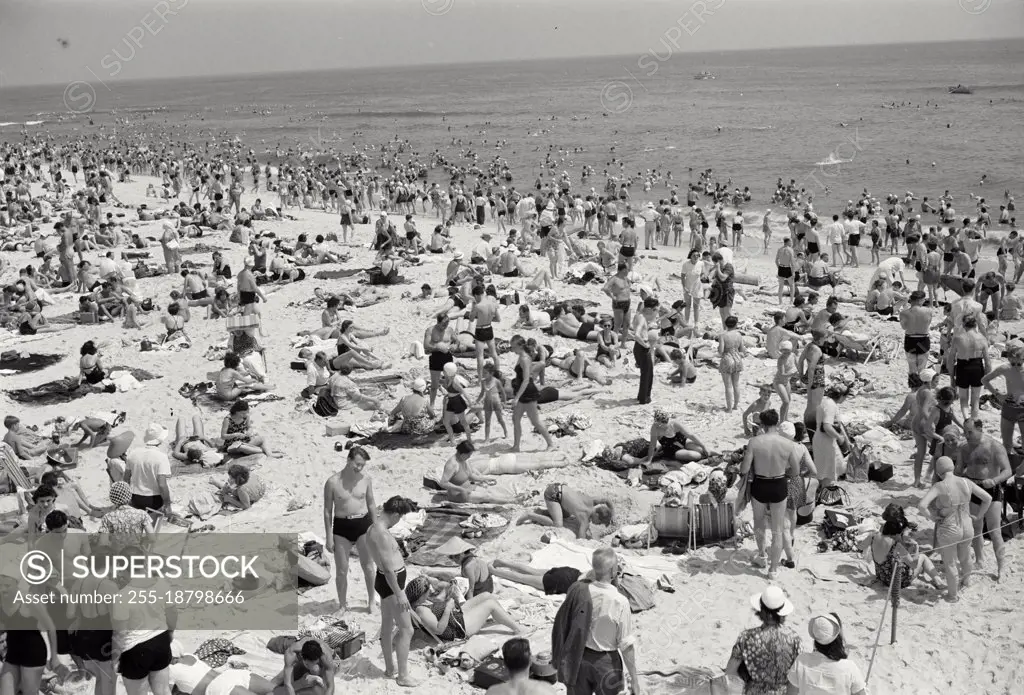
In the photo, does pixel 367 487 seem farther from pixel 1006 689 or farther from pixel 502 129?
pixel 502 129

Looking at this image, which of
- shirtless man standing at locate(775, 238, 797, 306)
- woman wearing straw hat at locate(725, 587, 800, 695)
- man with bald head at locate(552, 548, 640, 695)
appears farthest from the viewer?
shirtless man standing at locate(775, 238, 797, 306)

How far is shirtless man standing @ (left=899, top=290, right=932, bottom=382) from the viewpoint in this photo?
10.8 meters

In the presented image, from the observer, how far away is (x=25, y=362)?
45.0 feet

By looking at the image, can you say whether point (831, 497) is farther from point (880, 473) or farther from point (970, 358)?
point (970, 358)

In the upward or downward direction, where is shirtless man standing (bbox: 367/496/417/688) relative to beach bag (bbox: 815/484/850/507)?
upward

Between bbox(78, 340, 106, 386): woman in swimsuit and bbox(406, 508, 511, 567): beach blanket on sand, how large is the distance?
6.32 m

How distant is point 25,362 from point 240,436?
18.1 feet

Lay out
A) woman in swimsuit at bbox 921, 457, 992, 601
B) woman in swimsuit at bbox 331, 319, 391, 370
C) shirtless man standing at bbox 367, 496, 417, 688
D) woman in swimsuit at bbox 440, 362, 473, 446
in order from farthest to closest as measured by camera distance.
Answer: woman in swimsuit at bbox 331, 319, 391, 370
woman in swimsuit at bbox 440, 362, 473, 446
woman in swimsuit at bbox 921, 457, 992, 601
shirtless man standing at bbox 367, 496, 417, 688

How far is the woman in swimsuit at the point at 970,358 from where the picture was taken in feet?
31.9

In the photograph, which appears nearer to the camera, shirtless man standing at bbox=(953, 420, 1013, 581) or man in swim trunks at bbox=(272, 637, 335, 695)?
man in swim trunks at bbox=(272, 637, 335, 695)

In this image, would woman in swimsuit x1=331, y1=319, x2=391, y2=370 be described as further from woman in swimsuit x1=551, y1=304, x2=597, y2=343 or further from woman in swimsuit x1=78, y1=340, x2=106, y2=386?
woman in swimsuit x1=78, y1=340, x2=106, y2=386

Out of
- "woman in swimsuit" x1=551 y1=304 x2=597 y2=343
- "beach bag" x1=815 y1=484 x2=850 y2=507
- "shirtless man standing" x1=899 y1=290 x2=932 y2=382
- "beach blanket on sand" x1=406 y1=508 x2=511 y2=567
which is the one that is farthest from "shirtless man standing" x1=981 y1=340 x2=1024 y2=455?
"woman in swimsuit" x1=551 y1=304 x2=597 y2=343

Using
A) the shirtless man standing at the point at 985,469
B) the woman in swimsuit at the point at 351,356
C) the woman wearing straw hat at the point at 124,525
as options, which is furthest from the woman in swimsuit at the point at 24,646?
the woman in swimsuit at the point at 351,356

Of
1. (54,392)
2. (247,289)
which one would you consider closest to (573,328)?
(247,289)
